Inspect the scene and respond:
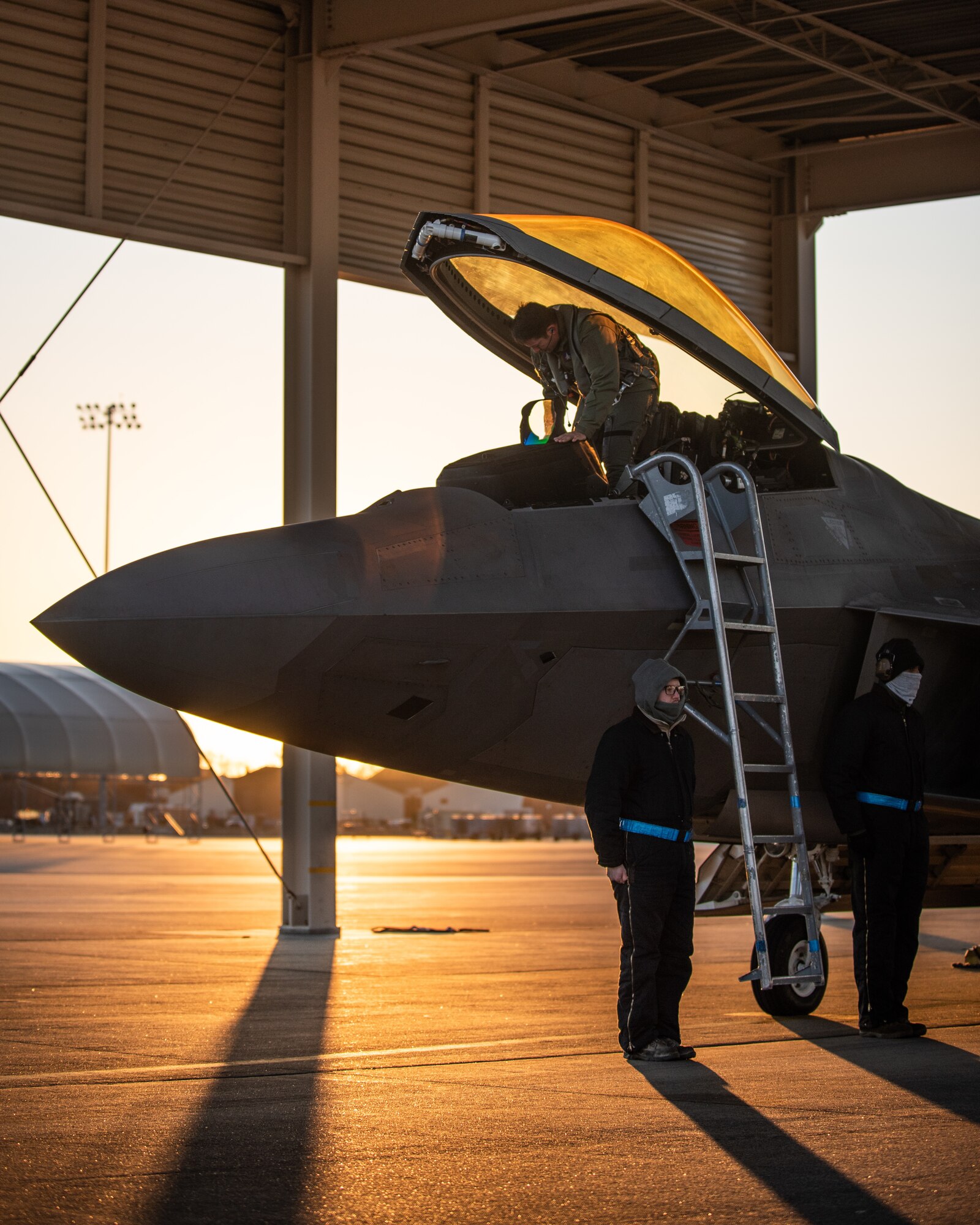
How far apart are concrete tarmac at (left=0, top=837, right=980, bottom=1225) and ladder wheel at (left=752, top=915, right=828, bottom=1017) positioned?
0.20 m

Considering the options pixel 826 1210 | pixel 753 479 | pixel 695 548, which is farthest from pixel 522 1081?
pixel 753 479

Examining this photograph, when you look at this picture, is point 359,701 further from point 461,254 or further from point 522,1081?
point 461,254

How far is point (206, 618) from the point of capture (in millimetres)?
5730

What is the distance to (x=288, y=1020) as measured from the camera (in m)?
7.85

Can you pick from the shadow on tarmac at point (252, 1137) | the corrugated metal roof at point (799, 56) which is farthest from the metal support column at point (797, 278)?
the shadow on tarmac at point (252, 1137)

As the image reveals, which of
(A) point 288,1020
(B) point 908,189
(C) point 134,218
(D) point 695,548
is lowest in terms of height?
(A) point 288,1020

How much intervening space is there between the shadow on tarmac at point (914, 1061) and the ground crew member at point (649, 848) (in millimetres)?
826

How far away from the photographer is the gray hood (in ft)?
21.1

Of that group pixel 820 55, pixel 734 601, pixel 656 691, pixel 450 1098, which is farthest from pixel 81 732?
pixel 450 1098

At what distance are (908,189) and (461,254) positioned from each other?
12.0 m

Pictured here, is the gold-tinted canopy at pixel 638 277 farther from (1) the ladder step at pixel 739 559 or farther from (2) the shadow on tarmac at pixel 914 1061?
(2) the shadow on tarmac at pixel 914 1061

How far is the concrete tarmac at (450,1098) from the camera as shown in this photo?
12.5ft

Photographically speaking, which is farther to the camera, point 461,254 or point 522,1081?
point 461,254

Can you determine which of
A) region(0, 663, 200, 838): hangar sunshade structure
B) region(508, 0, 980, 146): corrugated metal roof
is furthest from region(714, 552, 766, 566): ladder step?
→ region(0, 663, 200, 838): hangar sunshade structure
